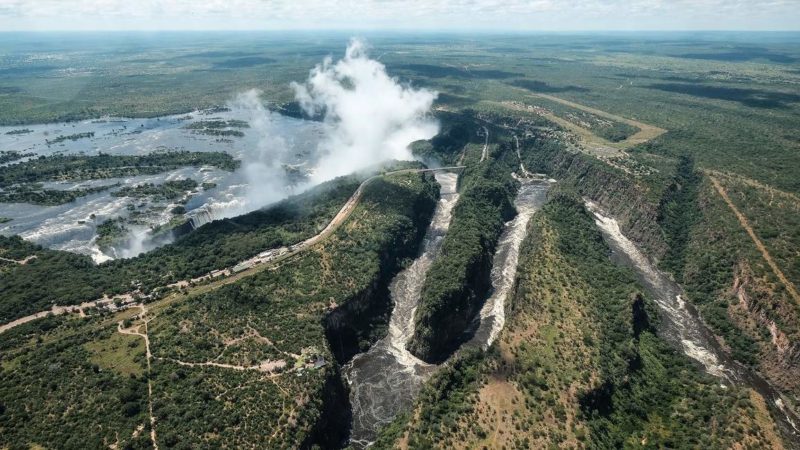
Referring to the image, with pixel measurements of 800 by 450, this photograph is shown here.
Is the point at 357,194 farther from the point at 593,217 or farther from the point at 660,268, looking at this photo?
the point at 660,268

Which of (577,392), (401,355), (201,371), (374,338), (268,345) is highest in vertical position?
(201,371)

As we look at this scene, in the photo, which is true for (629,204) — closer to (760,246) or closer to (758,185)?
(758,185)

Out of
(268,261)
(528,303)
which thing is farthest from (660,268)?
(268,261)

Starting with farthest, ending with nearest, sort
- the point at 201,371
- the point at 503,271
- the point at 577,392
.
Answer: the point at 503,271 → the point at 201,371 → the point at 577,392

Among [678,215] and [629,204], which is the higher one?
[678,215]

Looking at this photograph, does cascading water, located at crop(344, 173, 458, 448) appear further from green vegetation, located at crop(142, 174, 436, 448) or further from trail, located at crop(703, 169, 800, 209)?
trail, located at crop(703, 169, 800, 209)

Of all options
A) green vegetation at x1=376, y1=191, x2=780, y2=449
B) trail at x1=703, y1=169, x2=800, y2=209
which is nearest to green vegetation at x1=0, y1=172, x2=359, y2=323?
green vegetation at x1=376, y1=191, x2=780, y2=449

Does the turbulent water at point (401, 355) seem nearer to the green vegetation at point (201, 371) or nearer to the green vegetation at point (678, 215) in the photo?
the green vegetation at point (201, 371)

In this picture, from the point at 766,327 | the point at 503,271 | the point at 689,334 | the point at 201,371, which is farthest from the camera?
the point at 503,271

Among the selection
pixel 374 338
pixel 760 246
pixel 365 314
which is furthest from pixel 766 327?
pixel 365 314

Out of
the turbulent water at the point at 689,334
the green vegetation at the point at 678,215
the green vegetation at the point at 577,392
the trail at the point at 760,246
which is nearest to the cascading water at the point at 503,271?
Result: the green vegetation at the point at 577,392
